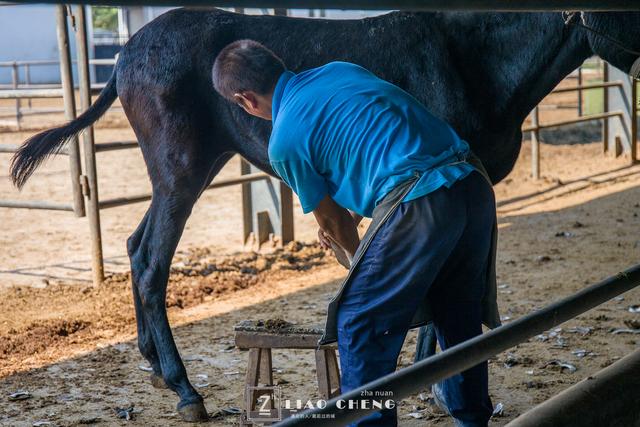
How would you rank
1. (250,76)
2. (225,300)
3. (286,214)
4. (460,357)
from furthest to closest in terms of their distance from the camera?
(286,214) < (225,300) < (250,76) < (460,357)

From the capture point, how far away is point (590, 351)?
14.9 ft

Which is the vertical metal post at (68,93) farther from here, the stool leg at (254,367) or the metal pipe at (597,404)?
the metal pipe at (597,404)

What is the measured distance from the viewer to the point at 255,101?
8.82 ft

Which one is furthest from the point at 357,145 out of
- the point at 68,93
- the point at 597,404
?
the point at 68,93

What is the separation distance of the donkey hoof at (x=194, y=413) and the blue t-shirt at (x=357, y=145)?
66.0 inches

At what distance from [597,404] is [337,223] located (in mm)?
1057

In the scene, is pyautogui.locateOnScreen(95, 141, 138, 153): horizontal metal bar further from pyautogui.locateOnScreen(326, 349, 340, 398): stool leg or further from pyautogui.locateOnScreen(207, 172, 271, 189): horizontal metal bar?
pyautogui.locateOnScreen(326, 349, 340, 398): stool leg

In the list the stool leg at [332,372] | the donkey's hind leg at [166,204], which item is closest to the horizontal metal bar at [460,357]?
the stool leg at [332,372]

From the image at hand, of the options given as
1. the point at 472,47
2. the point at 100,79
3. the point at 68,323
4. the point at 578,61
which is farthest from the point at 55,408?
the point at 100,79

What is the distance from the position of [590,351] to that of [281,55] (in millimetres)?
2234

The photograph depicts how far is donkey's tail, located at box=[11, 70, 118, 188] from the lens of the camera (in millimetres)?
4465

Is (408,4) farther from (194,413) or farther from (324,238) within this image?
(194,413)

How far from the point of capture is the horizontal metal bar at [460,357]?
4.40ft

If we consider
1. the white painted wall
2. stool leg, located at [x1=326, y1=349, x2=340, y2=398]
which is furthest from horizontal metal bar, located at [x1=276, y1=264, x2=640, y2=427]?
the white painted wall
